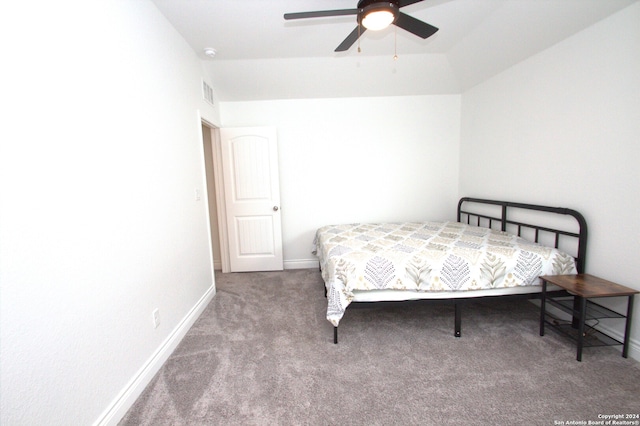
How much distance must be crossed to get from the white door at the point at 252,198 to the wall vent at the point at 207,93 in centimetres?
42

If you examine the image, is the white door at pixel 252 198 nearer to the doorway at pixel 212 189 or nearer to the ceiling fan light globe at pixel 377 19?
the doorway at pixel 212 189

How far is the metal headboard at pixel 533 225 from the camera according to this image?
2.02 m

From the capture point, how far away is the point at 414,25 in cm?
171

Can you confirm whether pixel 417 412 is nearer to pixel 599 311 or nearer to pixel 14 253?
pixel 599 311

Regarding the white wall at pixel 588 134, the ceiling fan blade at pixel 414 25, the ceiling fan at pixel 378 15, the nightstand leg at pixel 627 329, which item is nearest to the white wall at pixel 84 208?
the ceiling fan at pixel 378 15

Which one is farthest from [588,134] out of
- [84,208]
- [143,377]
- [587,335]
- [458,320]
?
[143,377]

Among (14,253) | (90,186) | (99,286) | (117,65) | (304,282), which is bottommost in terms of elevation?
(304,282)

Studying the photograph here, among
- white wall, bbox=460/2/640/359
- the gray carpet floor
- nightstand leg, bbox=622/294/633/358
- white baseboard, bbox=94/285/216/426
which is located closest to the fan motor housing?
white wall, bbox=460/2/640/359

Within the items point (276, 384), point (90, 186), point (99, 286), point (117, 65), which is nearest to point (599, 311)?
point (276, 384)

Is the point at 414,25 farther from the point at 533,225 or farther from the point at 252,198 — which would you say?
the point at 252,198

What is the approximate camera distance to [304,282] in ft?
10.7

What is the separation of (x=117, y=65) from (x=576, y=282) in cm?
340

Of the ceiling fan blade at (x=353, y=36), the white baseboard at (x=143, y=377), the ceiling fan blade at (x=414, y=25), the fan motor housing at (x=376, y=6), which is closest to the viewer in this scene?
the white baseboard at (x=143, y=377)

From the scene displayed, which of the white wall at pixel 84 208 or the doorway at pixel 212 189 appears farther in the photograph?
the doorway at pixel 212 189
